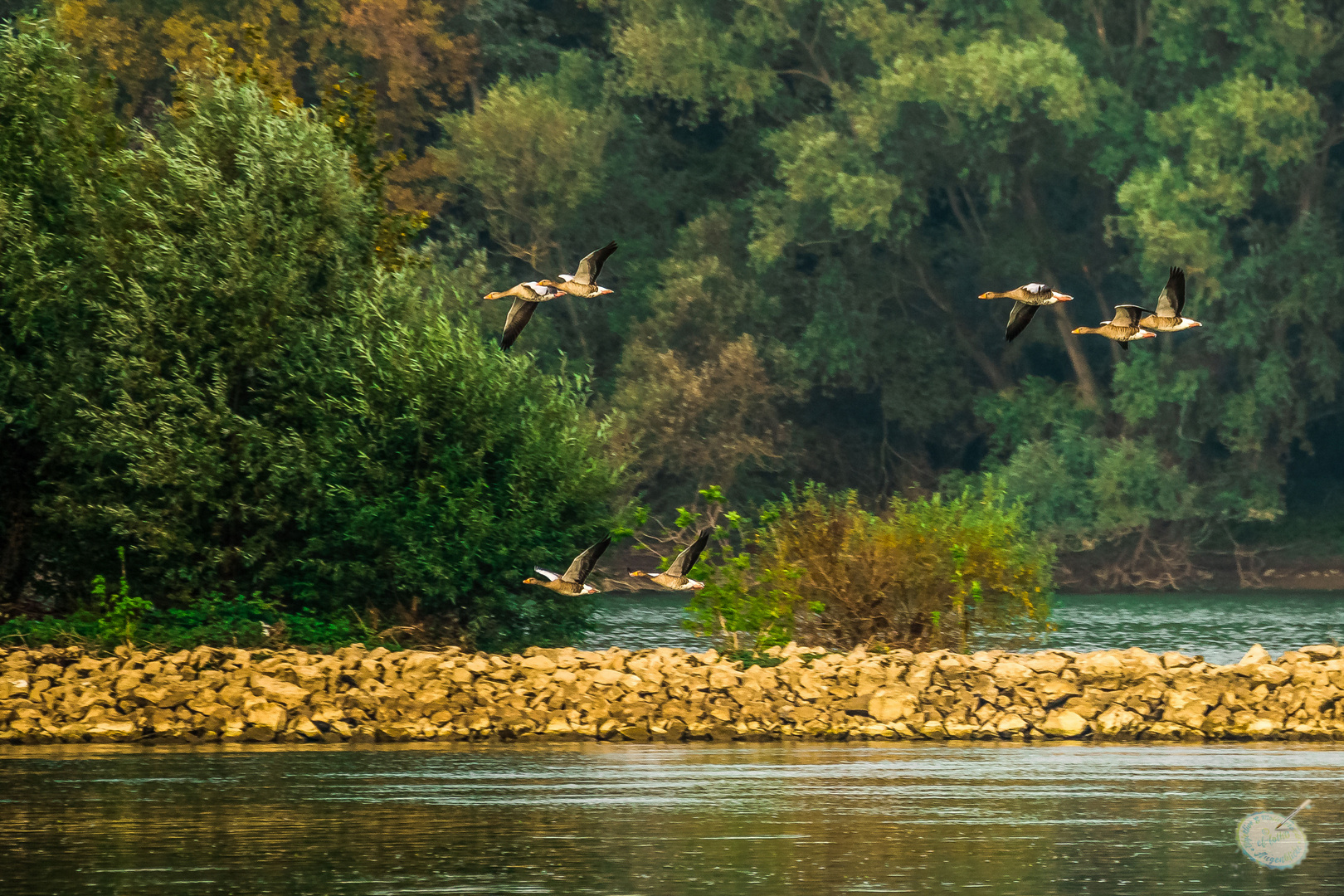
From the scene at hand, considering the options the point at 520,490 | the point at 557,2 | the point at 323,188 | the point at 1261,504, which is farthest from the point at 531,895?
the point at 557,2

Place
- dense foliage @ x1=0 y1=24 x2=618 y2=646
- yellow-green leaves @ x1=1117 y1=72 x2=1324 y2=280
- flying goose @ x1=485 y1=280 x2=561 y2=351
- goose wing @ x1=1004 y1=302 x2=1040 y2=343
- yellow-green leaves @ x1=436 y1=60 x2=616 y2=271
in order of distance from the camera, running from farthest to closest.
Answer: yellow-green leaves @ x1=436 y1=60 x2=616 y2=271 < yellow-green leaves @ x1=1117 y1=72 x2=1324 y2=280 < dense foliage @ x1=0 y1=24 x2=618 y2=646 < flying goose @ x1=485 y1=280 x2=561 y2=351 < goose wing @ x1=1004 y1=302 x2=1040 y2=343

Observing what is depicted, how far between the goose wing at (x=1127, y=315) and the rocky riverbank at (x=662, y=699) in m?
5.98

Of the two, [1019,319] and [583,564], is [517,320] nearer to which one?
[583,564]

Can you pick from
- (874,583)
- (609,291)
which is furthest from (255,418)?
(609,291)

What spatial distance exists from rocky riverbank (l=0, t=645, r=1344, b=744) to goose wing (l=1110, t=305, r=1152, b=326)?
5.98m

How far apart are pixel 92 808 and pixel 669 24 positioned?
4257 cm

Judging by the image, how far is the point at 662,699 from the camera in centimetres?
2512

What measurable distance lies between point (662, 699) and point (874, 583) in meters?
3.62

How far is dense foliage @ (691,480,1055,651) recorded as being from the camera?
27000 millimetres

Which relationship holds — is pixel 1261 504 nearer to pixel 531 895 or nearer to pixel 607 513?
pixel 607 513

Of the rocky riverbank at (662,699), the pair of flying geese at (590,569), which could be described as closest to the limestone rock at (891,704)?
the rocky riverbank at (662,699)

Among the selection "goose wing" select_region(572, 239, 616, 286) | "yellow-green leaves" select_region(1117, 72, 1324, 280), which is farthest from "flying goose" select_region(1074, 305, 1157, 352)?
"yellow-green leaves" select_region(1117, 72, 1324, 280)

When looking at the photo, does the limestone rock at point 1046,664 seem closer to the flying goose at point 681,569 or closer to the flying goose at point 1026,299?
the flying goose at point 681,569

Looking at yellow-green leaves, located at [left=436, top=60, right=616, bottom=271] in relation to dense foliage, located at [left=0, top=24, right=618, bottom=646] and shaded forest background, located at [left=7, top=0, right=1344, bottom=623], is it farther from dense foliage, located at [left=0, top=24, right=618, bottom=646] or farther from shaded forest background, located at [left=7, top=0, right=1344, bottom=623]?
dense foliage, located at [left=0, top=24, right=618, bottom=646]
